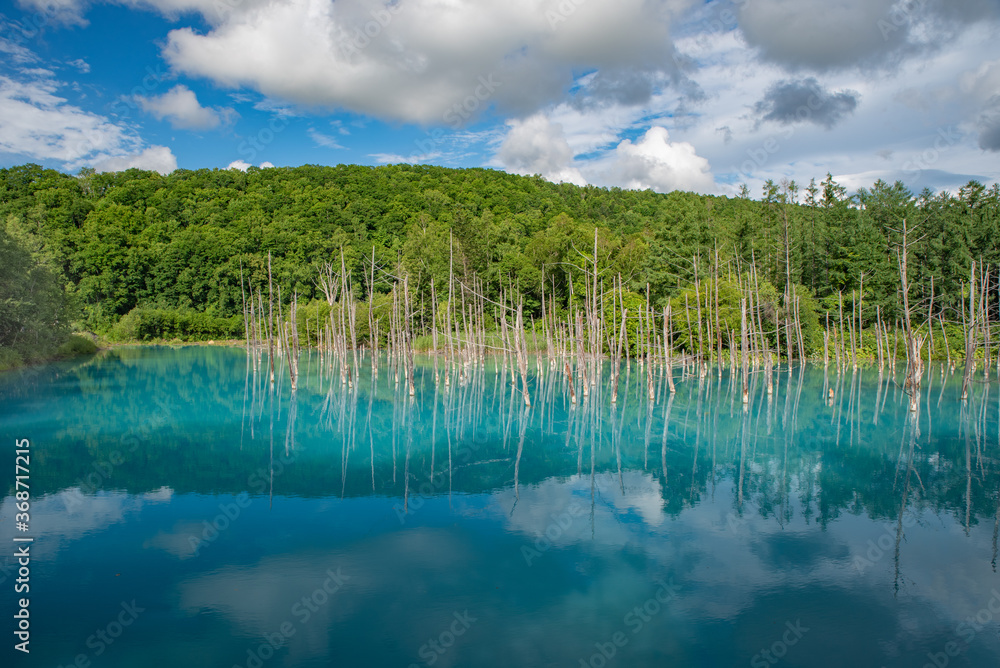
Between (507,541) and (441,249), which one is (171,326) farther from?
(507,541)

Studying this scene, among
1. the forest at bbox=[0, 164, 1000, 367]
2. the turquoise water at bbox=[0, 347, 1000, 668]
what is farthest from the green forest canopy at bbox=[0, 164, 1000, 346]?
the turquoise water at bbox=[0, 347, 1000, 668]

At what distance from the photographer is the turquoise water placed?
241 inches

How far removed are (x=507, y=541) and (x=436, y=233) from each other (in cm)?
4755

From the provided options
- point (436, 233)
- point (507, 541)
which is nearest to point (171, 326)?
point (436, 233)

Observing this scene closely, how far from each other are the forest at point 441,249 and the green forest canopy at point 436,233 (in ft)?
0.64

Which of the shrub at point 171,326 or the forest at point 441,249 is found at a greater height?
the forest at point 441,249

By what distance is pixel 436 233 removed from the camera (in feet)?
178

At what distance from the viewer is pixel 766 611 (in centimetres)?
675

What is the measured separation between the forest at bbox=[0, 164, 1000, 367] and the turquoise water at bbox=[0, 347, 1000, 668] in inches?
597

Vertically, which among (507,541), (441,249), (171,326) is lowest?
(507,541)

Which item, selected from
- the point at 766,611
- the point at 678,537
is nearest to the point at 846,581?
the point at 766,611

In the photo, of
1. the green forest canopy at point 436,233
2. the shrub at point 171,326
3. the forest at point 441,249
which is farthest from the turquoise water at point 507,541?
the shrub at point 171,326

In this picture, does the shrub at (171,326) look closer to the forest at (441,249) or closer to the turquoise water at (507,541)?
the forest at (441,249)

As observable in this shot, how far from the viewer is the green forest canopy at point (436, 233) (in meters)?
40.7
